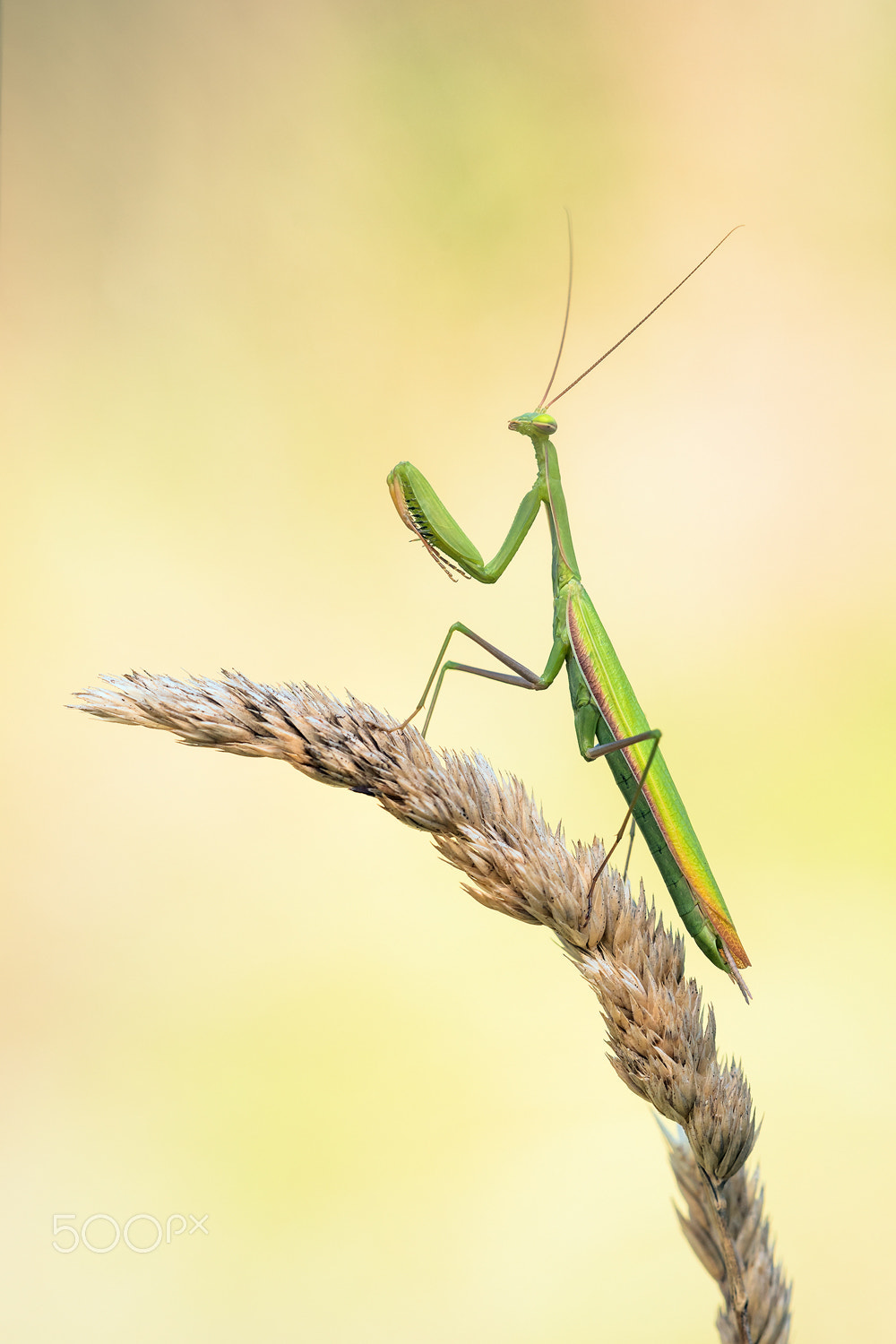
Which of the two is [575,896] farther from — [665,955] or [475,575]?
[475,575]

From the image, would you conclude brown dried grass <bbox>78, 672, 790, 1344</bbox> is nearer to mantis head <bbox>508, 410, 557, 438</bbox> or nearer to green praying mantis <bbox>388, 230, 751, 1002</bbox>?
green praying mantis <bbox>388, 230, 751, 1002</bbox>

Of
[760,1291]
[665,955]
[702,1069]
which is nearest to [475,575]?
[665,955]

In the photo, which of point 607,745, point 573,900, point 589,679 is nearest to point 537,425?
point 589,679

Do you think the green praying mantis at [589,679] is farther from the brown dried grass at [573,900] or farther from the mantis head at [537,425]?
→ the brown dried grass at [573,900]

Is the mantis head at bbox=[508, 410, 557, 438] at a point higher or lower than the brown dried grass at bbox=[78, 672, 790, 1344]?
higher

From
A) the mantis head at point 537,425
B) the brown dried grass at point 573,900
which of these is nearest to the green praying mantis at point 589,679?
the mantis head at point 537,425

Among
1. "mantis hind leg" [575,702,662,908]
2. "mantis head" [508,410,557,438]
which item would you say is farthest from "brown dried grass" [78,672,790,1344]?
"mantis head" [508,410,557,438]
